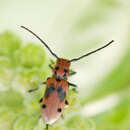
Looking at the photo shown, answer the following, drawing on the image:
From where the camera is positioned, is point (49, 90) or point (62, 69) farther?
point (62, 69)

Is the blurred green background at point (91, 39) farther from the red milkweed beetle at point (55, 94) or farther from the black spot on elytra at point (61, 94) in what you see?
the black spot on elytra at point (61, 94)

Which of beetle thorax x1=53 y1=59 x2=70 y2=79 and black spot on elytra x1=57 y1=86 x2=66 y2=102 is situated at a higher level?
beetle thorax x1=53 y1=59 x2=70 y2=79

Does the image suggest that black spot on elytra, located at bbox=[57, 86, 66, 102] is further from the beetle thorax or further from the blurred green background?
the blurred green background

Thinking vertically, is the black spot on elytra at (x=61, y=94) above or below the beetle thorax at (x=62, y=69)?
below

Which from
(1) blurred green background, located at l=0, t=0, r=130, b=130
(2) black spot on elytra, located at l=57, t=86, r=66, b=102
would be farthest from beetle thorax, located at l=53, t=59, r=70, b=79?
(1) blurred green background, located at l=0, t=0, r=130, b=130

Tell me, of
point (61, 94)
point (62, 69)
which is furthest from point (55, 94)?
point (62, 69)

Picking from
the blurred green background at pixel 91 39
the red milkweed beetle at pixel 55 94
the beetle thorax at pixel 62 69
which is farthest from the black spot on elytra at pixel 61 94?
the blurred green background at pixel 91 39

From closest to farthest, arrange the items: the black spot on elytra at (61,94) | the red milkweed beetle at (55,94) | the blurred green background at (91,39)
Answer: the red milkweed beetle at (55,94), the black spot on elytra at (61,94), the blurred green background at (91,39)

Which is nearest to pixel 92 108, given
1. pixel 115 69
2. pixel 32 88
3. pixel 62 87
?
pixel 115 69

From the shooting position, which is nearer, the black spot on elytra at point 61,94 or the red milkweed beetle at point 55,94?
the red milkweed beetle at point 55,94

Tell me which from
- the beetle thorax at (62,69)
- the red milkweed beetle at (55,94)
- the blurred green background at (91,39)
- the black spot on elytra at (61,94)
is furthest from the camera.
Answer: the blurred green background at (91,39)

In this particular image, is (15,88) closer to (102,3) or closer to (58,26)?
(58,26)

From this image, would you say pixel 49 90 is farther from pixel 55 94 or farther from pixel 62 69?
pixel 62 69
